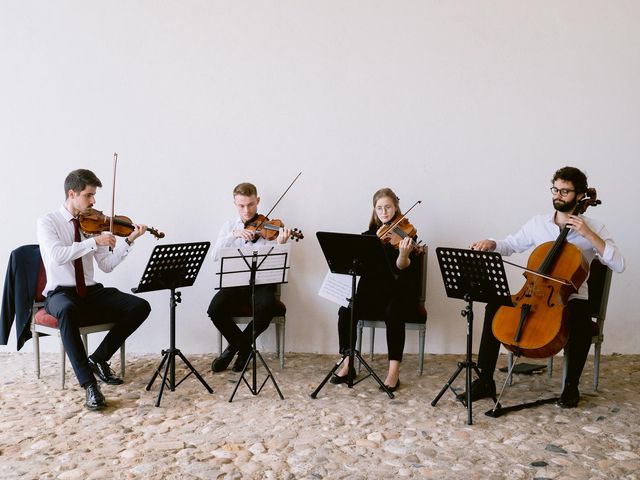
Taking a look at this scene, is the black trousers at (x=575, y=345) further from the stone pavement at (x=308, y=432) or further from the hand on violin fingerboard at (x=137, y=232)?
the hand on violin fingerboard at (x=137, y=232)

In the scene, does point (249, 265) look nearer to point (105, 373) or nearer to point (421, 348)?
point (105, 373)

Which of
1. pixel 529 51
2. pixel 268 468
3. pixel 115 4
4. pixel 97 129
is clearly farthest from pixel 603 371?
pixel 115 4

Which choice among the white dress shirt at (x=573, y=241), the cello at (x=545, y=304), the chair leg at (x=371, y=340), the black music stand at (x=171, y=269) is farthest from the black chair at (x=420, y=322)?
the black music stand at (x=171, y=269)

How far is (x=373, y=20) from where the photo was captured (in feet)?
14.8

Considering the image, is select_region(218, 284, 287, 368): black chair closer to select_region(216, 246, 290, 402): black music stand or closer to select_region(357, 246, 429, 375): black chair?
select_region(216, 246, 290, 402): black music stand

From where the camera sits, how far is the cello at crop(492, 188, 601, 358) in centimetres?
326

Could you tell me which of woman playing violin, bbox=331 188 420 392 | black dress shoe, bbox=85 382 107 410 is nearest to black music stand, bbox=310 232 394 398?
woman playing violin, bbox=331 188 420 392

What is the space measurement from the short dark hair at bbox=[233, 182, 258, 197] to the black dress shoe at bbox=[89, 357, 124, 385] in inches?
54.0

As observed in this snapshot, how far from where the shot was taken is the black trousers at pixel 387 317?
3.92 meters

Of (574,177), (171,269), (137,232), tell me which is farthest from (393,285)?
(137,232)

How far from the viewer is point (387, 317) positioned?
393cm

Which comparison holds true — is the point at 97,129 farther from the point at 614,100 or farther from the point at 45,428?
the point at 614,100

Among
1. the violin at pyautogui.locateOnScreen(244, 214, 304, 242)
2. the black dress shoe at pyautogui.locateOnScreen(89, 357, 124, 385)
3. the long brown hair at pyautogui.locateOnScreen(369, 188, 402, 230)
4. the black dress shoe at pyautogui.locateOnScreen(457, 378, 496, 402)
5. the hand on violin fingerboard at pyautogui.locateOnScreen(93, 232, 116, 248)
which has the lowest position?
the black dress shoe at pyautogui.locateOnScreen(89, 357, 124, 385)

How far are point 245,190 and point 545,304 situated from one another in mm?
2015
